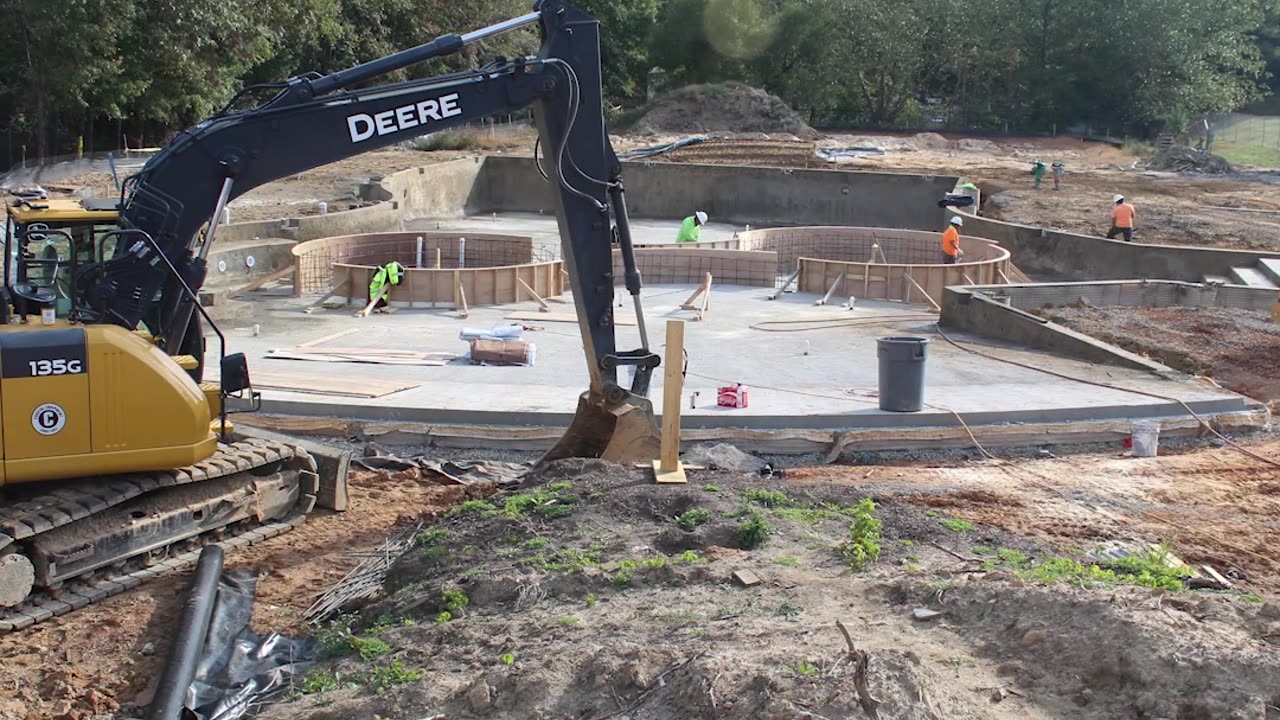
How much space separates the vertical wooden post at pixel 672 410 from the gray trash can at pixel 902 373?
390 cm

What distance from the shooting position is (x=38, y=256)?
917 cm

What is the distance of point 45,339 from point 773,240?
20.4 meters

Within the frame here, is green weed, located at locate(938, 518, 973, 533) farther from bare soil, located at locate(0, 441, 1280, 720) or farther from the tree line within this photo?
the tree line

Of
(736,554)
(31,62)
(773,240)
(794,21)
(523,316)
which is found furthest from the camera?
(794,21)

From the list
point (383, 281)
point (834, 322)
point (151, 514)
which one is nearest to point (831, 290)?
point (834, 322)

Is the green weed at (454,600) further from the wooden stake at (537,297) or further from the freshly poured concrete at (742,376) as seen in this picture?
the wooden stake at (537,297)

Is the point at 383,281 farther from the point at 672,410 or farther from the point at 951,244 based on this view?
the point at 672,410

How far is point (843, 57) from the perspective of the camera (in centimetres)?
6519

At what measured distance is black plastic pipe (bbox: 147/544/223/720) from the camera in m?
6.89

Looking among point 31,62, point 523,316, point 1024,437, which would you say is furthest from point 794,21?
point 1024,437

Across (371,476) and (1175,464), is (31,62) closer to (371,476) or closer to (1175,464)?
(371,476)

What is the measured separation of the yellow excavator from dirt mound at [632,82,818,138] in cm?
4391

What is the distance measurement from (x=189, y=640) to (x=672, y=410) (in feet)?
12.6

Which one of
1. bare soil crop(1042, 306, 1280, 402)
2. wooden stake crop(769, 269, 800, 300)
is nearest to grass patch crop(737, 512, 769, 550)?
bare soil crop(1042, 306, 1280, 402)
